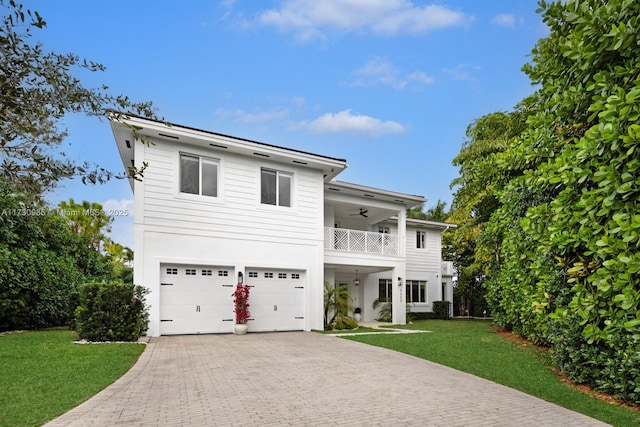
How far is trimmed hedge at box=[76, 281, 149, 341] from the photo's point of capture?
39.0 feet

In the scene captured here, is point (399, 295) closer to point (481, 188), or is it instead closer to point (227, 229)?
point (481, 188)

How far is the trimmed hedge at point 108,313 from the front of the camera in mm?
11875

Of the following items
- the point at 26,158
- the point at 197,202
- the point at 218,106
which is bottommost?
the point at 26,158

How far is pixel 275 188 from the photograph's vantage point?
16.7 m

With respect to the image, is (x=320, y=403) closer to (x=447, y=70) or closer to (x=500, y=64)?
(x=500, y=64)

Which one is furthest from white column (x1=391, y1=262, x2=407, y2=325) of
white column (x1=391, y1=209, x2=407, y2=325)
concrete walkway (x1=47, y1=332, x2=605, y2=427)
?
concrete walkway (x1=47, y1=332, x2=605, y2=427)

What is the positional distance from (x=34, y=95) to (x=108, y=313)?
1024 centimetres

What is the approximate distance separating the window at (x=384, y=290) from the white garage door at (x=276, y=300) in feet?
25.8

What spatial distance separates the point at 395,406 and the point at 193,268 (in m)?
10.1

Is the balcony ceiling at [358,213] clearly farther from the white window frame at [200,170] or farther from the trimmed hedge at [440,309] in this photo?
the trimmed hedge at [440,309]

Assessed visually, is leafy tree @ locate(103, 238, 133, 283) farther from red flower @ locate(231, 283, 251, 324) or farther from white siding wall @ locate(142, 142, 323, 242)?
red flower @ locate(231, 283, 251, 324)

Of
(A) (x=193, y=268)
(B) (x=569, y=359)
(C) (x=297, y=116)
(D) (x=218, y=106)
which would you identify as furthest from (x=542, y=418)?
(C) (x=297, y=116)

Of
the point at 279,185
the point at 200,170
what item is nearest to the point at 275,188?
the point at 279,185

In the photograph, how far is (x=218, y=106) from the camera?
60.2 ft
